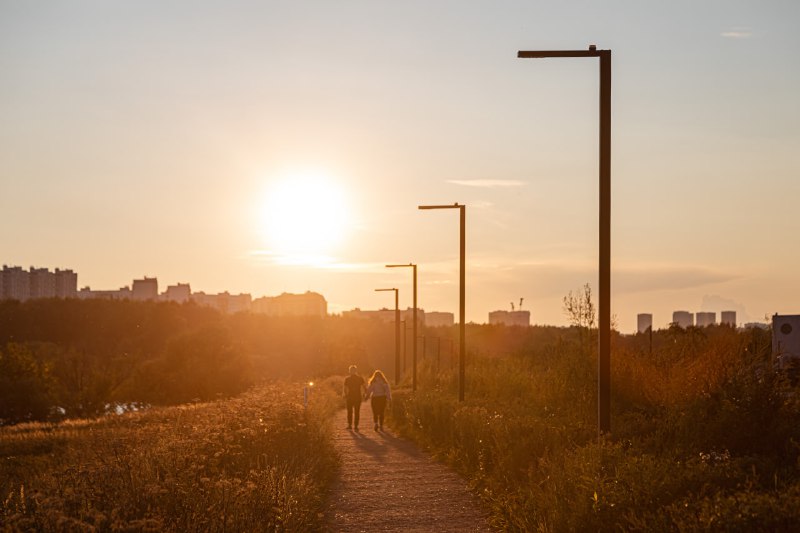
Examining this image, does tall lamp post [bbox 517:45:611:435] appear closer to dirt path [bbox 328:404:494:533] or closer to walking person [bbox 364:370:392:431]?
dirt path [bbox 328:404:494:533]

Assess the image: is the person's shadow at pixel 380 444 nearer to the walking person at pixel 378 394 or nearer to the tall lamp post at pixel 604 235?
the walking person at pixel 378 394

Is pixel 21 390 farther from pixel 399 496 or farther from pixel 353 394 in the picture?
pixel 399 496

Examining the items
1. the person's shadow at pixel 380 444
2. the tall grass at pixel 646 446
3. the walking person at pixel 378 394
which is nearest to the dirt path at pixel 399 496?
the person's shadow at pixel 380 444

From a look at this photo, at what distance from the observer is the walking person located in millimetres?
29422

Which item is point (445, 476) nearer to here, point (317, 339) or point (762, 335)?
point (762, 335)

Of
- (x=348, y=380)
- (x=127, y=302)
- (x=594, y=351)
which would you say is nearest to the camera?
(x=594, y=351)

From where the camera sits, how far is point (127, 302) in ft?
471

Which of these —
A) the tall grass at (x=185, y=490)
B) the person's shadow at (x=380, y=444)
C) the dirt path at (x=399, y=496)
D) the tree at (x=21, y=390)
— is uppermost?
the tall grass at (x=185, y=490)

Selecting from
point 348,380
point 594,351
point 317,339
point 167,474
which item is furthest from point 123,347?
point 167,474

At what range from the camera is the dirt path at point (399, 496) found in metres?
13.0

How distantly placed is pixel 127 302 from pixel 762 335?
12990cm

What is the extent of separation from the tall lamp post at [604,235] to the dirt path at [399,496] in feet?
8.46

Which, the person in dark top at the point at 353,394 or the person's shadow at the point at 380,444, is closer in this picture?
the person's shadow at the point at 380,444

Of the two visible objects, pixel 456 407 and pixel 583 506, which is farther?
pixel 456 407
